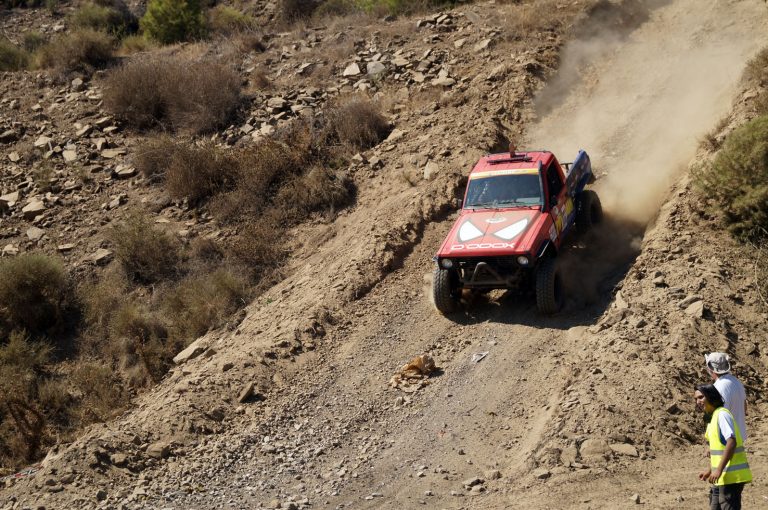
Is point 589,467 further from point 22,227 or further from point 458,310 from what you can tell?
point 22,227

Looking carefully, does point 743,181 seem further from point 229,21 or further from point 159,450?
point 229,21

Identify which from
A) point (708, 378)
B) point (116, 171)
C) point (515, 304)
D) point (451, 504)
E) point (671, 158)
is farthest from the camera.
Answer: point (116, 171)

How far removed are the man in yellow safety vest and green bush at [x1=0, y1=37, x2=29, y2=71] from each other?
80.3 ft

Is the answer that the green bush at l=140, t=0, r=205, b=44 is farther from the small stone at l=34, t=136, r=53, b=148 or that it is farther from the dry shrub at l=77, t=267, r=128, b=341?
the dry shrub at l=77, t=267, r=128, b=341

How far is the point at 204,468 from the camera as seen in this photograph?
28.4 feet

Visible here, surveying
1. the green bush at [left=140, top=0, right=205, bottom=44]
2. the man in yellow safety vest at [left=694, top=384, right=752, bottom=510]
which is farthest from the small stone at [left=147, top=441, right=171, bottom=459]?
the green bush at [left=140, top=0, right=205, bottom=44]

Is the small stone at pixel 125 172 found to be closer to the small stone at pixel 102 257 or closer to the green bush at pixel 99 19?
the small stone at pixel 102 257

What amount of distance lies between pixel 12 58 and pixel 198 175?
12102 millimetres

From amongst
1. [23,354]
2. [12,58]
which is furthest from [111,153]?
[12,58]

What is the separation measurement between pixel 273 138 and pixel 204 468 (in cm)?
1047

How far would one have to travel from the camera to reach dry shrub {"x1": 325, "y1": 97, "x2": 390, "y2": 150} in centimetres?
1705

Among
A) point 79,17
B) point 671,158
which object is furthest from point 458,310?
point 79,17

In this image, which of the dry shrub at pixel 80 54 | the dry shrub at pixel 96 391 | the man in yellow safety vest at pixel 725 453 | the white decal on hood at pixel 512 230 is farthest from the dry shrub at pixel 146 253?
the man in yellow safety vest at pixel 725 453

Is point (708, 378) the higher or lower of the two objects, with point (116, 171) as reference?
higher
